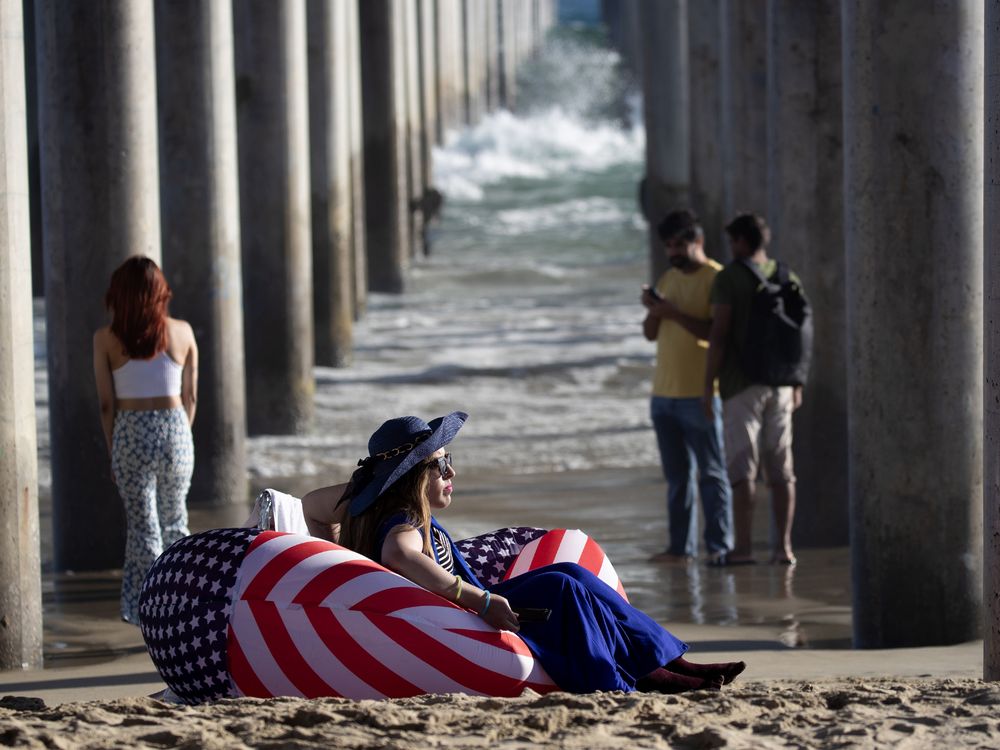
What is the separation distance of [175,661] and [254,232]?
814 cm

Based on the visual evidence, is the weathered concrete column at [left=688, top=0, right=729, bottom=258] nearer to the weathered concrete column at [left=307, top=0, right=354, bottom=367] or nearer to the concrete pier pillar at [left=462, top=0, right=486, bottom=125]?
the weathered concrete column at [left=307, top=0, right=354, bottom=367]

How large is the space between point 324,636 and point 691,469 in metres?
3.77

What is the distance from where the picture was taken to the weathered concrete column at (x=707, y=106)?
16.4 meters

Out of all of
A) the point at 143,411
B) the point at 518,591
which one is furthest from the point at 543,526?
the point at 518,591

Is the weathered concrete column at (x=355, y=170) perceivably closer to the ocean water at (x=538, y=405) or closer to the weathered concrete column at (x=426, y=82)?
the ocean water at (x=538, y=405)

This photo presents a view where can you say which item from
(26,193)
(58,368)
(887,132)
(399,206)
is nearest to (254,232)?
(58,368)

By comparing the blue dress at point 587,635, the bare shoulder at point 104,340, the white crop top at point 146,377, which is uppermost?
the bare shoulder at point 104,340

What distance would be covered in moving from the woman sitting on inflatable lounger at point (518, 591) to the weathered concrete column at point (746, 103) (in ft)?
21.6

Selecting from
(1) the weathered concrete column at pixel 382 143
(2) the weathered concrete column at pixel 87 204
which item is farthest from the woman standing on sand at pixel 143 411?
(1) the weathered concrete column at pixel 382 143

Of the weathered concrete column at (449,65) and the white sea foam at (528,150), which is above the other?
the weathered concrete column at (449,65)

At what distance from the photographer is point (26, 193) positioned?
6.75 meters

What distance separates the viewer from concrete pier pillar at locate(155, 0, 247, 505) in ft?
33.5

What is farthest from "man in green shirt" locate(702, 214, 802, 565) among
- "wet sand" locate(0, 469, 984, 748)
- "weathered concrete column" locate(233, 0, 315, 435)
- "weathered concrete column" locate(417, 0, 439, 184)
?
"weathered concrete column" locate(417, 0, 439, 184)

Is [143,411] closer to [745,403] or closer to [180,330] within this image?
[180,330]
